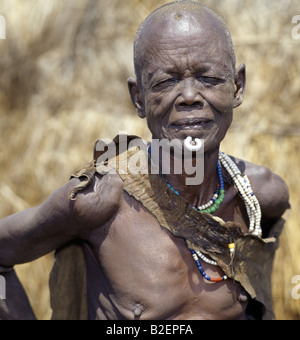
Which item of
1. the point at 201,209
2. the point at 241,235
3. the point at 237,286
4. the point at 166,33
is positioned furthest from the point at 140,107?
the point at 237,286

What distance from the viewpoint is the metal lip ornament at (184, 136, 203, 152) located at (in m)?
1.41

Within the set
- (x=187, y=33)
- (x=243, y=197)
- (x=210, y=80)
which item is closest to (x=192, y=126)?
A: (x=210, y=80)

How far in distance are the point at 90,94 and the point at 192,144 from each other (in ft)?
5.76

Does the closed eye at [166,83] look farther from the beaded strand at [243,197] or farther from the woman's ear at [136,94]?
the beaded strand at [243,197]

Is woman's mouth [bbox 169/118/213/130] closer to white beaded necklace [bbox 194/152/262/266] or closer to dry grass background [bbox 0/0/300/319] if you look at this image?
white beaded necklace [bbox 194/152/262/266]

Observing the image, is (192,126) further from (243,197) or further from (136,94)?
(243,197)

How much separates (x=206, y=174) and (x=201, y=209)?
0.10m

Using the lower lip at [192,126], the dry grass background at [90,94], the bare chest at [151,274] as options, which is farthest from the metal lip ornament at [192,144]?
A: the dry grass background at [90,94]

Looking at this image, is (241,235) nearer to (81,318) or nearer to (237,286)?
(237,286)

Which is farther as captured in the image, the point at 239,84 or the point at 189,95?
the point at 239,84

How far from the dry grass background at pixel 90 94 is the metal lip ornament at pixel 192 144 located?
159 centimetres

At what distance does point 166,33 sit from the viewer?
141 centimetres

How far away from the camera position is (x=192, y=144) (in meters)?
1.42

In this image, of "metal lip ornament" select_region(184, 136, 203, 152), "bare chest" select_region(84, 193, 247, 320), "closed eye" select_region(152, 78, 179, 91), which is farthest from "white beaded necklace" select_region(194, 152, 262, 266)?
"closed eye" select_region(152, 78, 179, 91)
